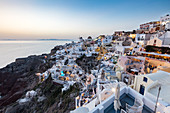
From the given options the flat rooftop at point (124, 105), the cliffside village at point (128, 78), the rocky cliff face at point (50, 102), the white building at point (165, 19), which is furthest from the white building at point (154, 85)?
the white building at point (165, 19)

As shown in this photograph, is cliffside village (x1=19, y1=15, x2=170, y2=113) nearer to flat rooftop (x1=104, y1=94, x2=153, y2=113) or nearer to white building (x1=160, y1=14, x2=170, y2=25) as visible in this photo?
flat rooftop (x1=104, y1=94, x2=153, y2=113)

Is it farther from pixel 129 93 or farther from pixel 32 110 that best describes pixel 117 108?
pixel 32 110

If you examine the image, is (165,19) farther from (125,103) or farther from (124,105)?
(124,105)

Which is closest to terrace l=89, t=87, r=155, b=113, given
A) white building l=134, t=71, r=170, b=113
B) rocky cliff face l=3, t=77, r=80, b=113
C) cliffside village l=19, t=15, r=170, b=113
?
cliffside village l=19, t=15, r=170, b=113

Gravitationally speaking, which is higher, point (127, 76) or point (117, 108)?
point (117, 108)

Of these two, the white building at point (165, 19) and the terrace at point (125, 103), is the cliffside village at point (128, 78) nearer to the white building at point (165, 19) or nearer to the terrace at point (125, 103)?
the terrace at point (125, 103)

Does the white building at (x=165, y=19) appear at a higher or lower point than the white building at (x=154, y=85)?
higher

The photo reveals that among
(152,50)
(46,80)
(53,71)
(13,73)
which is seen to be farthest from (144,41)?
(13,73)

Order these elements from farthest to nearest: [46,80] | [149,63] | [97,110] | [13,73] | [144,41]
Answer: [13,73] < [46,80] < [144,41] < [149,63] < [97,110]

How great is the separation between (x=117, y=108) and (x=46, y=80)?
26718 millimetres

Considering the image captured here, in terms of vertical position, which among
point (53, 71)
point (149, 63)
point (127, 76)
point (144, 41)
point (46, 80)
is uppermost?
point (144, 41)

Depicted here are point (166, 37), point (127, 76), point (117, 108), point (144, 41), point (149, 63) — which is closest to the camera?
point (117, 108)

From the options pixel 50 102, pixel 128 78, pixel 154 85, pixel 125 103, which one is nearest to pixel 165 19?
pixel 128 78

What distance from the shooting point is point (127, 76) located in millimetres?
13547
